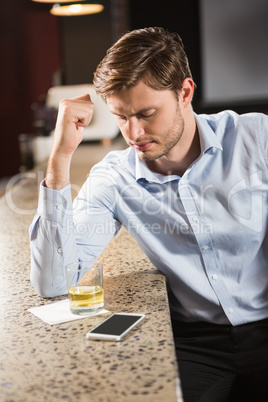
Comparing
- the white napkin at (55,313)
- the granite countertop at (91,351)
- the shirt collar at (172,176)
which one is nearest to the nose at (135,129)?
the shirt collar at (172,176)

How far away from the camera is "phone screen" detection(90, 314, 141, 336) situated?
2.92 feet

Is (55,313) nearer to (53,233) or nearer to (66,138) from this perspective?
(53,233)

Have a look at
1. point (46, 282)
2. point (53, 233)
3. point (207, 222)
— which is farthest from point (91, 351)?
point (207, 222)

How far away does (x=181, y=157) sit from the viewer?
141 centimetres

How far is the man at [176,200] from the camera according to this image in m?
1.23

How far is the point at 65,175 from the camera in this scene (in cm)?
123

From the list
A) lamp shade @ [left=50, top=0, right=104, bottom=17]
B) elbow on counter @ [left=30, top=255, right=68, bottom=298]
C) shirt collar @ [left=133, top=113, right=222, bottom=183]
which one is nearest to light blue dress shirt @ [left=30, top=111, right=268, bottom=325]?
shirt collar @ [left=133, top=113, right=222, bottom=183]

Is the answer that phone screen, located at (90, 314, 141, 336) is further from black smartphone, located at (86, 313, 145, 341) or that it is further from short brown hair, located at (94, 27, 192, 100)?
short brown hair, located at (94, 27, 192, 100)

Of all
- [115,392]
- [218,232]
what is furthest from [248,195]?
[115,392]

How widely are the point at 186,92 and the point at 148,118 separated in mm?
196

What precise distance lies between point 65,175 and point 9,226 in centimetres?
74

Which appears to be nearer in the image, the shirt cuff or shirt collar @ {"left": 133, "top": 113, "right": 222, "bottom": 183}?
the shirt cuff

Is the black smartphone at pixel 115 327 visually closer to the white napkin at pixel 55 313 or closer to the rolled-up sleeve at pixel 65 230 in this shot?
the white napkin at pixel 55 313

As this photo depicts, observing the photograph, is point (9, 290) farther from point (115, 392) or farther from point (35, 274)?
point (115, 392)
